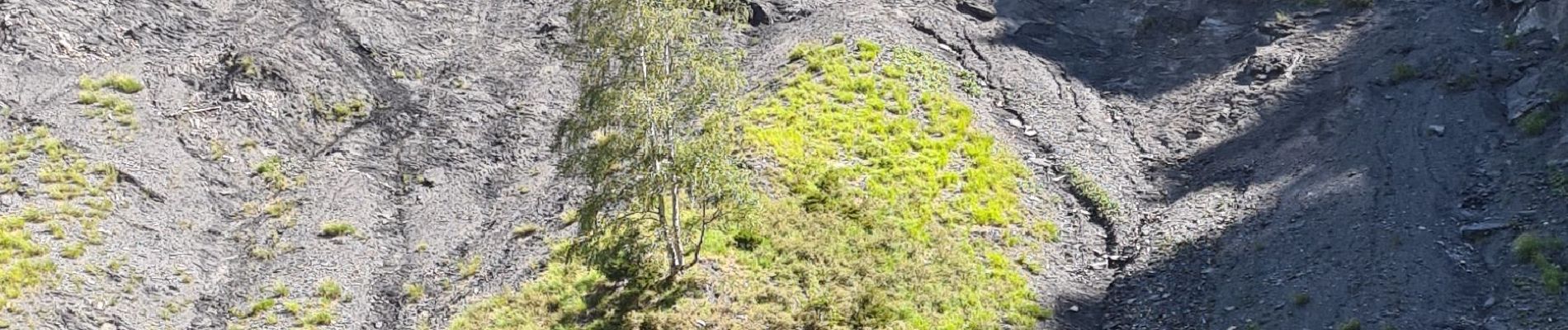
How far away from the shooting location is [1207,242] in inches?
917

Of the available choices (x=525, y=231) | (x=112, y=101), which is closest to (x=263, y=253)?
(x=525, y=231)

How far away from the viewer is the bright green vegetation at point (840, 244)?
20672 mm

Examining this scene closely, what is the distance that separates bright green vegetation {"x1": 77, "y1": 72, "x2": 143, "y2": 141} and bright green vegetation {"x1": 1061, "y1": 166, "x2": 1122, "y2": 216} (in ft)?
63.5

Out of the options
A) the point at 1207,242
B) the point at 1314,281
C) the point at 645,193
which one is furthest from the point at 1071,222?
the point at 645,193

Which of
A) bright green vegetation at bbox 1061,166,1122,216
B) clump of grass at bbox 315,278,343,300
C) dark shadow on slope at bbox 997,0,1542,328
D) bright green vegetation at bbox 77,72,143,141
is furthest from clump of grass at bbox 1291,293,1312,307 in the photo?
bright green vegetation at bbox 77,72,143,141

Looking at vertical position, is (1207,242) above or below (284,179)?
below

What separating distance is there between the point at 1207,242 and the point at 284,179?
18102mm

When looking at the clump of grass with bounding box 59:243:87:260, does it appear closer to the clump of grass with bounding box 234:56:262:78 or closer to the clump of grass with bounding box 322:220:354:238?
the clump of grass with bounding box 322:220:354:238

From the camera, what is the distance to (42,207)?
73.7 feet

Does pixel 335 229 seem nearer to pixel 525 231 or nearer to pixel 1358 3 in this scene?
pixel 525 231

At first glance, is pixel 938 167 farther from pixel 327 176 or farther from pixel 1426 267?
pixel 327 176

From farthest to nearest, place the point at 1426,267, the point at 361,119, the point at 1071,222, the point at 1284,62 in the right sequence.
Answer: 1. the point at 1284,62
2. the point at 361,119
3. the point at 1071,222
4. the point at 1426,267

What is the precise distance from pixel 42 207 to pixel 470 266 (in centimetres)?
773

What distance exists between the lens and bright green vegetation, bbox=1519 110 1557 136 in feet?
79.3
